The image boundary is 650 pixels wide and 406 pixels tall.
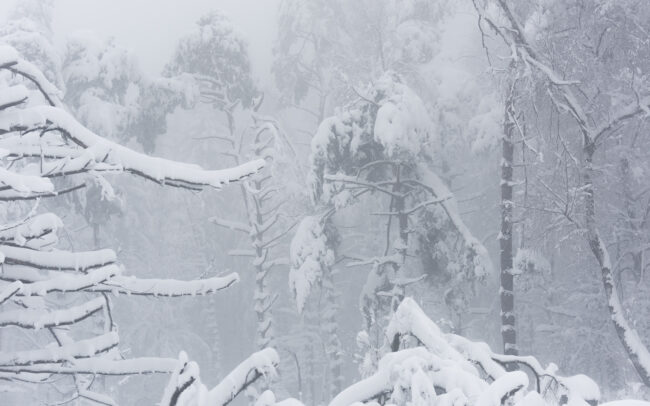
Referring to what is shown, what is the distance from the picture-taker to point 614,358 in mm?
15922

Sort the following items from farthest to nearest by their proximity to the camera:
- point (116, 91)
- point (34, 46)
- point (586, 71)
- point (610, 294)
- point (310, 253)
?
point (116, 91), point (310, 253), point (34, 46), point (610, 294), point (586, 71)

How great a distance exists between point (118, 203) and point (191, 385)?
1683 centimetres

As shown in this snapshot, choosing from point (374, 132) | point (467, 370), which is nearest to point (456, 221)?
point (374, 132)

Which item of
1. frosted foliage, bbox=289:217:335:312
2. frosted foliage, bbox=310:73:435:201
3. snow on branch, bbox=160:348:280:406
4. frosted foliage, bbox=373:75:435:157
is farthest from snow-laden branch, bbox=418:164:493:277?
snow on branch, bbox=160:348:280:406

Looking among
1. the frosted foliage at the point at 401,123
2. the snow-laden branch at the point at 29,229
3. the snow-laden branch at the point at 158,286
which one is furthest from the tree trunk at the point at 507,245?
the snow-laden branch at the point at 29,229

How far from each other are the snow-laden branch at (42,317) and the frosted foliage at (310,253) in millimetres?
13559

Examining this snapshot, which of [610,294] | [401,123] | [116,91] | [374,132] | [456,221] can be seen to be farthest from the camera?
[116,91]

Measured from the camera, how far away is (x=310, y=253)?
1569cm

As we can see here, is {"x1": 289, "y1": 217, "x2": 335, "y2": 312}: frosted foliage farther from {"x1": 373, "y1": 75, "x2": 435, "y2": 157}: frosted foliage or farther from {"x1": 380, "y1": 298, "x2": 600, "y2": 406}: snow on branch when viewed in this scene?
{"x1": 380, "y1": 298, "x2": 600, "y2": 406}: snow on branch

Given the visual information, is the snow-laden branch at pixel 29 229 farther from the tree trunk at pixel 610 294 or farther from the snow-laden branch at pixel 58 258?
the tree trunk at pixel 610 294

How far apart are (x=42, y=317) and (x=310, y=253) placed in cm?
1376

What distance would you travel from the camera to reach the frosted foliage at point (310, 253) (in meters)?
15.7

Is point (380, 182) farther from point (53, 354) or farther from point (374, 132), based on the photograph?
point (53, 354)

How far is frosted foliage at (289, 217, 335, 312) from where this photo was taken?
15.7 m
